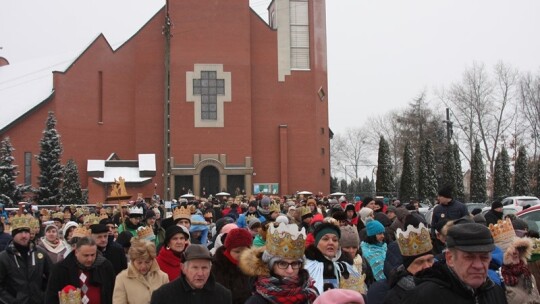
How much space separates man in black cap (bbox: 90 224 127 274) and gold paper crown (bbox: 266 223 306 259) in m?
Answer: 3.82

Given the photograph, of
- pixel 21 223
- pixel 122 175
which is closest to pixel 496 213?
pixel 21 223

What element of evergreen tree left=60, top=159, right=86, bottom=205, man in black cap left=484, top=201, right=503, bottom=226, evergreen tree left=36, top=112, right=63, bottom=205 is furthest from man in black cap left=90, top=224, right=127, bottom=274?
evergreen tree left=60, top=159, right=86, bottom=205

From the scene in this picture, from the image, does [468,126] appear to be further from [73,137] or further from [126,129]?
[73,137]

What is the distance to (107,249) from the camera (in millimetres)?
8180

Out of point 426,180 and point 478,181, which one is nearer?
point 426,180

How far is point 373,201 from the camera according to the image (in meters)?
13.2

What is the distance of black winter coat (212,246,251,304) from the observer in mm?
6152

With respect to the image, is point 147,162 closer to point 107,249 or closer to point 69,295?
point 107,249

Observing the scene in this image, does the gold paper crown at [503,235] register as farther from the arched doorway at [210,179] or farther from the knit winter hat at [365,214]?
the arched doorway at [210,179]

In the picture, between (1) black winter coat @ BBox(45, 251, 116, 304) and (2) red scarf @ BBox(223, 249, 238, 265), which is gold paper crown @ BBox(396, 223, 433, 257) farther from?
(1) black winter coat @ BBox(45, 251, 116, 304)

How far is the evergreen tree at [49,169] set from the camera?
42.2m

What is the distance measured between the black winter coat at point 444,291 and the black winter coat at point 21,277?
590 centimetres

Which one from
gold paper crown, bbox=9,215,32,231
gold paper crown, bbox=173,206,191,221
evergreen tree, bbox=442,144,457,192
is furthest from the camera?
evergreen tree, bbox=442,144,457,192

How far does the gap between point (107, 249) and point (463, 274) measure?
5.69 m
